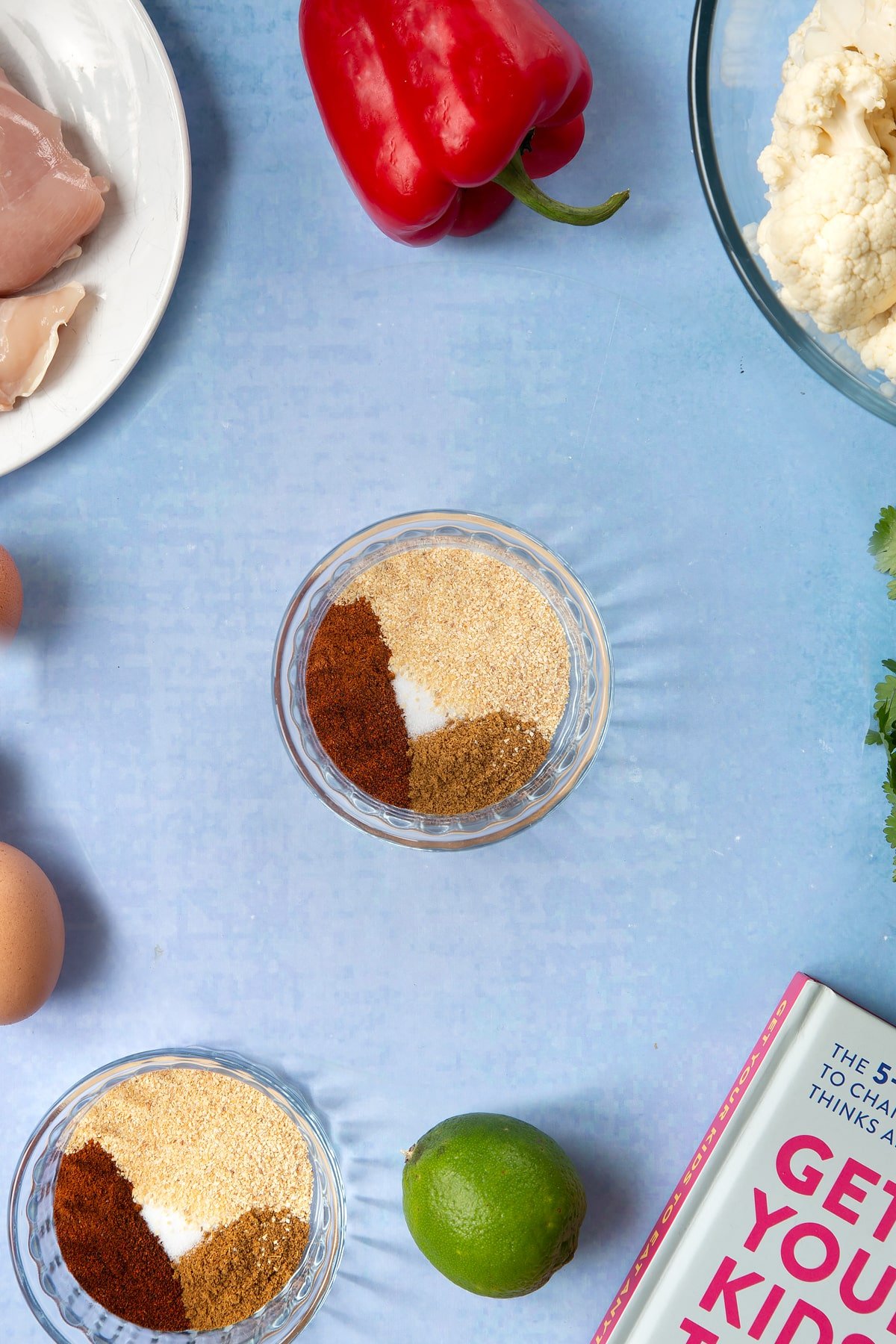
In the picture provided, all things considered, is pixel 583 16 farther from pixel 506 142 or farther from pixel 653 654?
pixel 653 654

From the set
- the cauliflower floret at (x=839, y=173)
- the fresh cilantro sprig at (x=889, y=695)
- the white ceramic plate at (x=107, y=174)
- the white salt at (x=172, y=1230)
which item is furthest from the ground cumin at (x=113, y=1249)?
the cauliflower floret at (x=839, y=173)

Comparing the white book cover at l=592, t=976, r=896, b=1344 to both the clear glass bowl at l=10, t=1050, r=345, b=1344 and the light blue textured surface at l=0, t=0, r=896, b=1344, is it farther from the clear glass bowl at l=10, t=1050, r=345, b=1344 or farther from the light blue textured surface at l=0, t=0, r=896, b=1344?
the clear glass bowl at l=10, t=1050, r=345, b=1344

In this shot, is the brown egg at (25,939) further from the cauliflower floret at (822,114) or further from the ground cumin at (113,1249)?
the cauliflower floret at (822,114)

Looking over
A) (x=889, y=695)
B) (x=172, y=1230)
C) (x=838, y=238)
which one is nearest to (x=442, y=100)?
(x=838, y=238)

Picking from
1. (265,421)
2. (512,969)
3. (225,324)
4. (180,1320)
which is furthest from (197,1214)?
(225,324)

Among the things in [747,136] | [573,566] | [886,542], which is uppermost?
[747,136]

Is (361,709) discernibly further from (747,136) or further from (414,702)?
(747,136)

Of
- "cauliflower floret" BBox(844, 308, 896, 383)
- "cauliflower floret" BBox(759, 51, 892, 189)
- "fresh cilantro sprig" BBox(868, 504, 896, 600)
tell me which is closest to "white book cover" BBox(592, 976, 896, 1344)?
"fresh cilantro sprig" BBox(868, 504, 896, 600)

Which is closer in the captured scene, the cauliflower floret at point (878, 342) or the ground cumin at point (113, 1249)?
the cauliflower floret at point (878, 342)
